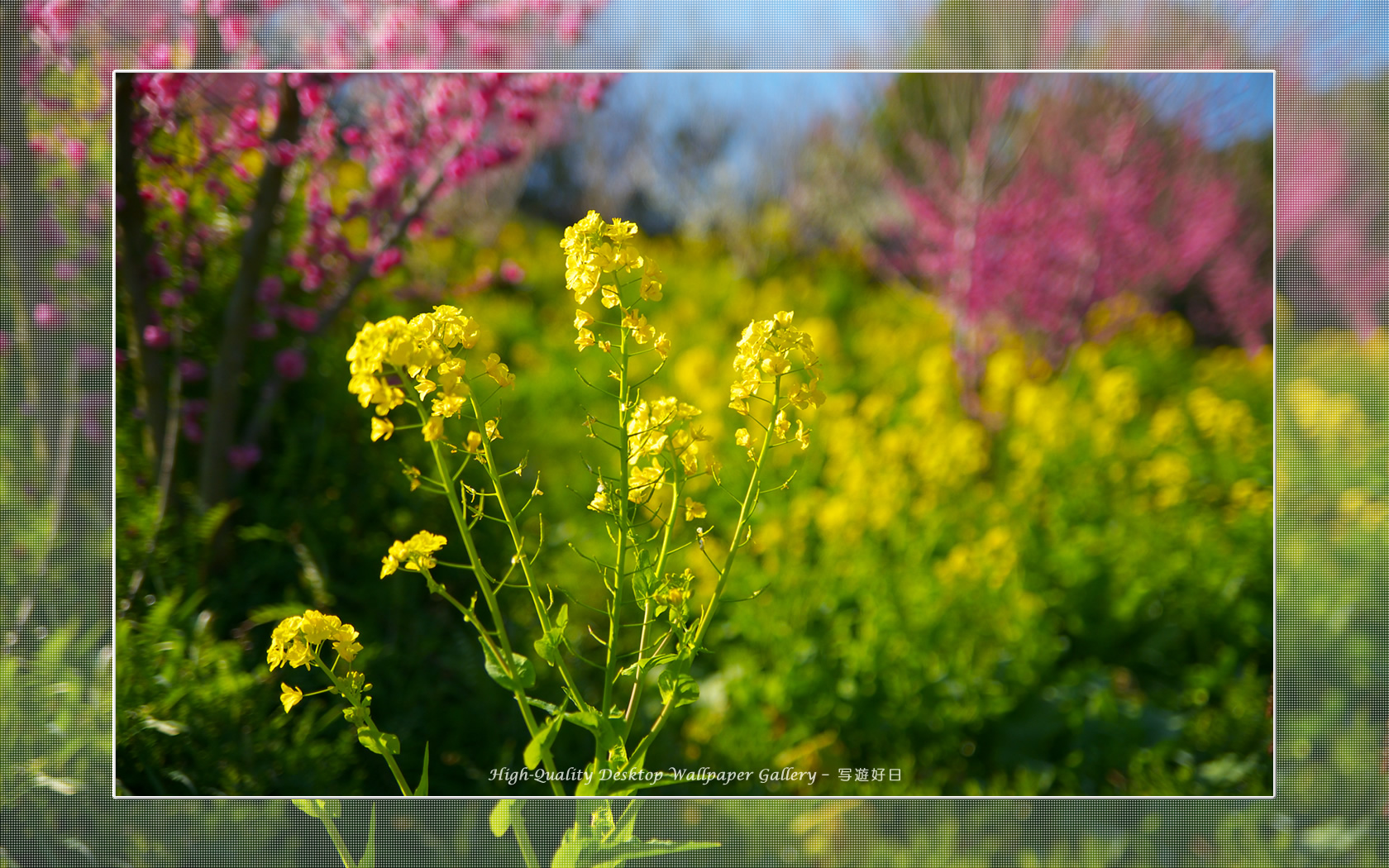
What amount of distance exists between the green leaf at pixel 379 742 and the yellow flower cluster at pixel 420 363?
1.10 ft

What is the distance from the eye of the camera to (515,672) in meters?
0.96

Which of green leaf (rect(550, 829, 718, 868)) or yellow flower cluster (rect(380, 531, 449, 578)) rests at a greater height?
yellow flower cluster (rect(380, 531, 449, 578))

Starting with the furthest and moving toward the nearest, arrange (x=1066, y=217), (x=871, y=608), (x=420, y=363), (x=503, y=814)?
(x=1066, y=217), (x=871, y=608), (x=503, y=814), (x=420, y=363)

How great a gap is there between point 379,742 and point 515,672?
0.17m

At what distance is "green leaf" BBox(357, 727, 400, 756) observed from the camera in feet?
3.20

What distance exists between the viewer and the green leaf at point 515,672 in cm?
96

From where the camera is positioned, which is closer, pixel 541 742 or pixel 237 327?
pixel 541 742

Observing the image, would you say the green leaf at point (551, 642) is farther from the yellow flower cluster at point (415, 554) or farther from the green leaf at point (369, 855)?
the green leaf at point (369, 855)

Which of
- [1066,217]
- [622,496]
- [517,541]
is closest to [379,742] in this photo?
[517,541]

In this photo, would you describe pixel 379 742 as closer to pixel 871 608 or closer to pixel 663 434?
pixel 663 434

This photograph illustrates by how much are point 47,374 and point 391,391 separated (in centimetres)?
116

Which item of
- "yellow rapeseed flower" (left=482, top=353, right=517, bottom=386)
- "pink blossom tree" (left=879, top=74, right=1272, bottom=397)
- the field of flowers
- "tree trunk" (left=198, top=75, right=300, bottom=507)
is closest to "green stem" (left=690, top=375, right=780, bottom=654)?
"yellow rapeseed flower" (left=482, top=353, right=517, bottom=386)

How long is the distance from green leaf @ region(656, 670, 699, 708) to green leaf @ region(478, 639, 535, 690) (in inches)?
5.4

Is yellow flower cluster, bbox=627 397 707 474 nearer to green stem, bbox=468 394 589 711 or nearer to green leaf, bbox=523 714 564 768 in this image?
green stem, bbox=468 394 589 711
